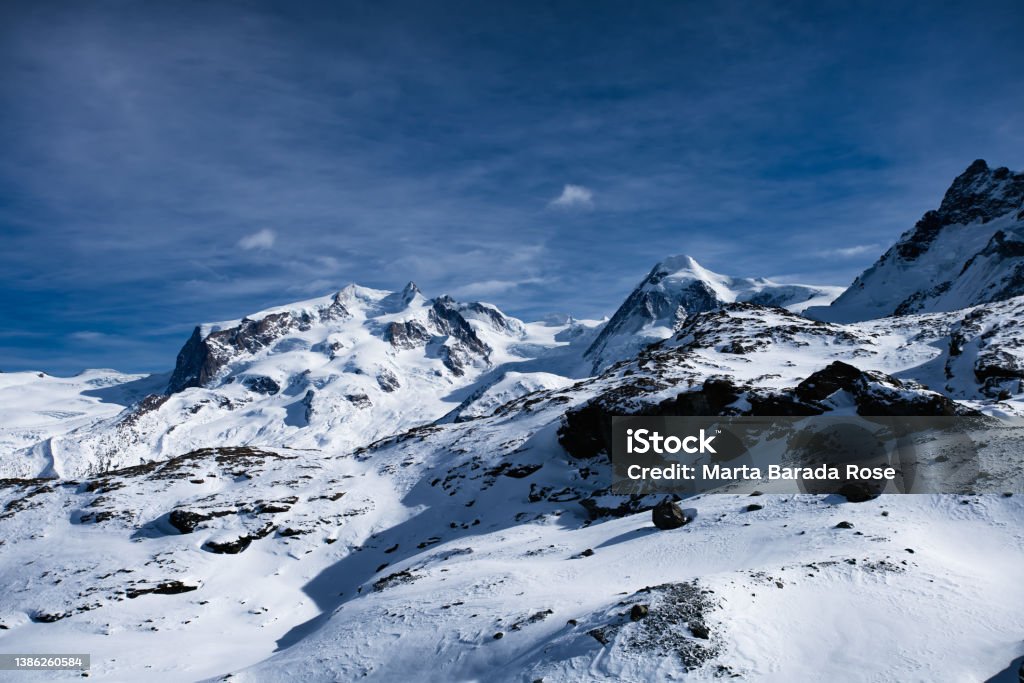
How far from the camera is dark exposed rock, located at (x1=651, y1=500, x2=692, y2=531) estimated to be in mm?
30781

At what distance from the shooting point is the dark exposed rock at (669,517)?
30.8m

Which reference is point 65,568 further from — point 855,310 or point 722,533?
point 855,310

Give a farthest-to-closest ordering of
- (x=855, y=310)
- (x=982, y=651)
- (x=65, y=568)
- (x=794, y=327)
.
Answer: (x=855, y=310) < (x=794, y=327) < (x=65, y=568) < (x=982, y=651)

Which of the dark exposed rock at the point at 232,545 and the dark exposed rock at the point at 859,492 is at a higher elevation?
the dark exposed rock at the point at 859,492

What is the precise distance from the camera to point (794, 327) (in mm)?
90938

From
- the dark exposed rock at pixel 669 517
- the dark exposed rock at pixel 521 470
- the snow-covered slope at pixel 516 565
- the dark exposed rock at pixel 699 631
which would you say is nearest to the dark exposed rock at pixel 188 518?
A: the snow-covered slope at pixel 516 565

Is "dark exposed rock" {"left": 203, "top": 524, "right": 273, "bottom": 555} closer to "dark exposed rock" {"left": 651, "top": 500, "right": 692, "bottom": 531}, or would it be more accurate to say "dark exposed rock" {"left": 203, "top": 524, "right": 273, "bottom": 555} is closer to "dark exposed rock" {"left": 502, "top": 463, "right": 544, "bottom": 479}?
"dark exposed rock" {"left": 502, "top": 463, "right": 544, "bottom": 479}

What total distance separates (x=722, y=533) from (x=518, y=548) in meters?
12.6

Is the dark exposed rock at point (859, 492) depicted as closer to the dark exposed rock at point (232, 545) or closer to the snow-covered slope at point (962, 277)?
the dark exposed rock at point (232, 545)

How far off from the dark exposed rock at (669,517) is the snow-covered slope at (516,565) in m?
1.29

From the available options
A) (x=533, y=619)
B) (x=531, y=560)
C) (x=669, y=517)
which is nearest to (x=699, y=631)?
(x=533, y=619)

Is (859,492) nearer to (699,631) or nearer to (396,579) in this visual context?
(699,631)

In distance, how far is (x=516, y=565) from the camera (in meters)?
30.6

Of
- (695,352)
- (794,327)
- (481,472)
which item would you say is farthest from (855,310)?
(481,472)
